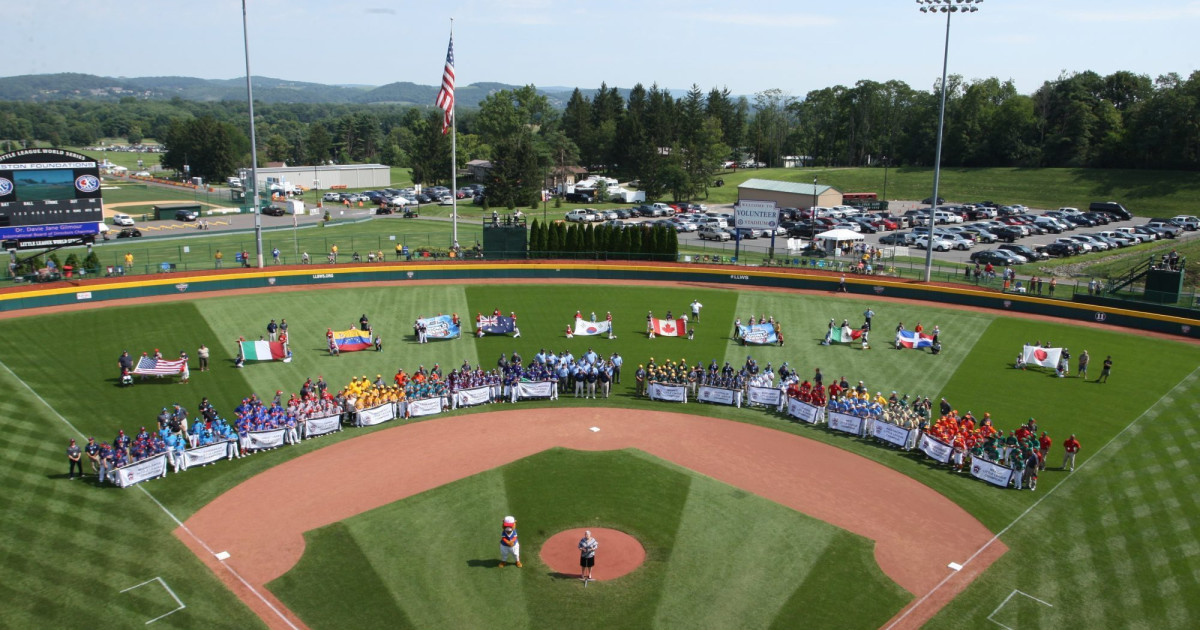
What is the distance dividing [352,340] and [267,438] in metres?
11.1

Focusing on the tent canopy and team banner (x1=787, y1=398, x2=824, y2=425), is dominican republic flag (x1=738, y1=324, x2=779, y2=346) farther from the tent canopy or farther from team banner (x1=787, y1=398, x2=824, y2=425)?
the tent canopy

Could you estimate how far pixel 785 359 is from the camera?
38312 millimetres

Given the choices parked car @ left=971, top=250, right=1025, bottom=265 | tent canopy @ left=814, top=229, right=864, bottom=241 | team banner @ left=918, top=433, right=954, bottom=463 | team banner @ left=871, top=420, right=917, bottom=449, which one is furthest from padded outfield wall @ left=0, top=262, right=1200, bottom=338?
team banner @ left=918, top=433, right=954, bottom=463

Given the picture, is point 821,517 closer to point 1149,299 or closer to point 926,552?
point 926,552

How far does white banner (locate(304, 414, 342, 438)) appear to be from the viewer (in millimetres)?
28453

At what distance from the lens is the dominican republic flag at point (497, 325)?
133ft

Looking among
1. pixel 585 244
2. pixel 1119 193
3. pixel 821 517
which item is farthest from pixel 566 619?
pixel 1119 193

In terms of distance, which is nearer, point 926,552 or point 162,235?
point 926,552

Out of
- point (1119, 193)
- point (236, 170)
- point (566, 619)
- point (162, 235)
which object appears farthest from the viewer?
point (236, 170)

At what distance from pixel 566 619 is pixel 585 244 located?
37.8 m

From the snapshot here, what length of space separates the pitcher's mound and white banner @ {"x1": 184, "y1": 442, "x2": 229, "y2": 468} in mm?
12317

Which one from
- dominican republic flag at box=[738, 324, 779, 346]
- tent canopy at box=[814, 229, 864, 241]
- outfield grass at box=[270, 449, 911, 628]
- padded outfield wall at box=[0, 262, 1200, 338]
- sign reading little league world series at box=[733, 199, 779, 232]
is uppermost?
sign reading little league world series at box=[733, 199, 779, 232]

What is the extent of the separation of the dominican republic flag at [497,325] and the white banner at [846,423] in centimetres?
1719

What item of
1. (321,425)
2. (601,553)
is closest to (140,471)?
(321,425)
